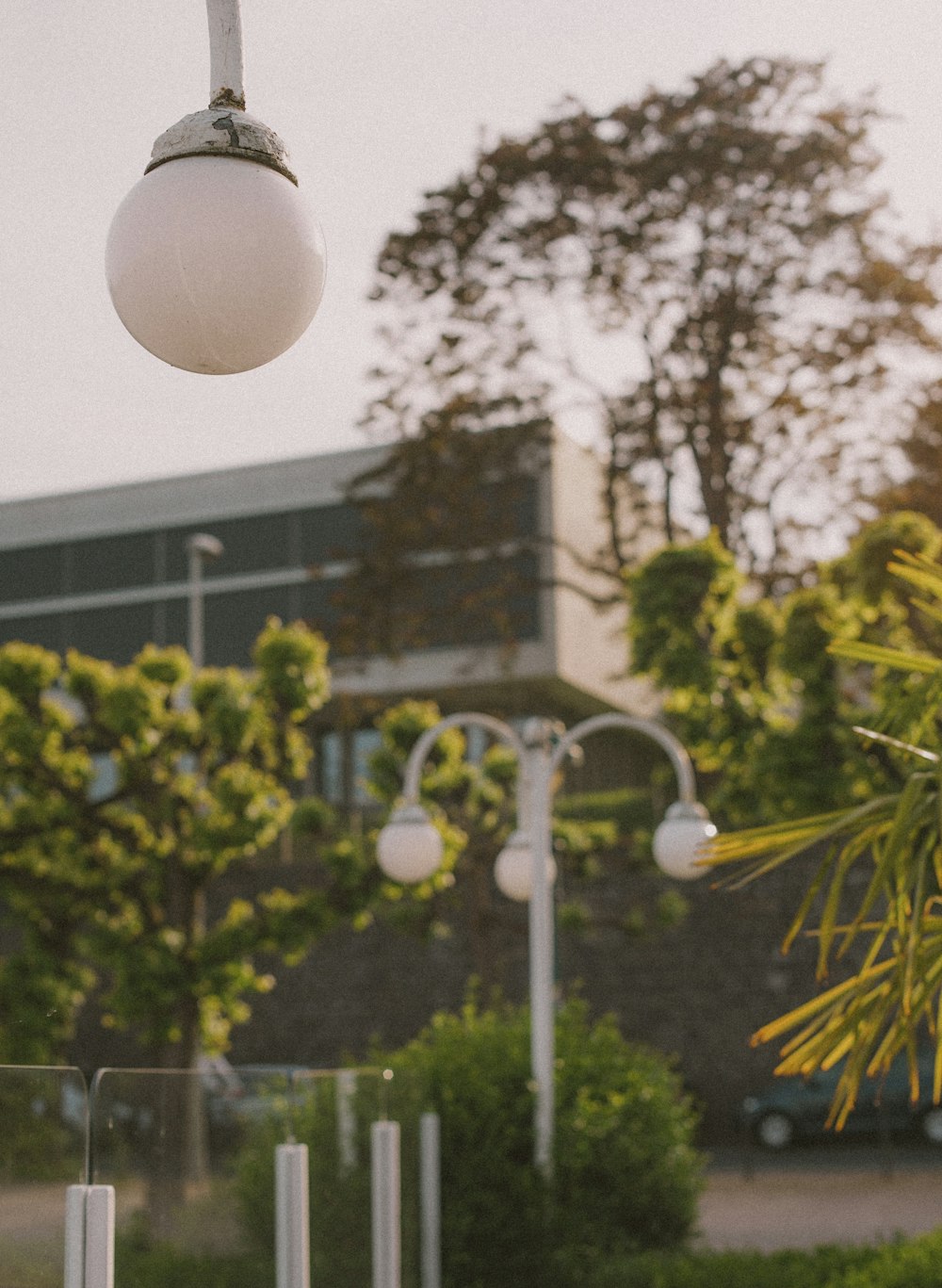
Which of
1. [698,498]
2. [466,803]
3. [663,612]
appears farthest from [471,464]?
[663,612]

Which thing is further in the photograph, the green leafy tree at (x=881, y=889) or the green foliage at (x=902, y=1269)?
the green foliage at (x=902, y=1269)

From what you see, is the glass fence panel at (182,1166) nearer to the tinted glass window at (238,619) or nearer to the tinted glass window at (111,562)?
the tinted glass window at (238,619)

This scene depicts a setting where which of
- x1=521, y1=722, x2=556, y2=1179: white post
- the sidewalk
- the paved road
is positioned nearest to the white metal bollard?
x1=521, y1=722, x2=556, y2=1179: white post

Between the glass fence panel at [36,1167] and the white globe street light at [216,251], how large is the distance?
3.23m

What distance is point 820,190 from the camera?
1936 cm

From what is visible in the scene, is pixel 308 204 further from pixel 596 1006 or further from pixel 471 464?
pixel 596 1006

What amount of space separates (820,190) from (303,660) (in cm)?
805

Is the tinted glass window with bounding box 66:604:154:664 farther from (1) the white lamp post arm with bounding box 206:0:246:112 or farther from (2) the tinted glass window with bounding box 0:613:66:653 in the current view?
(1) the white lamp post arm with bounding box 206:0:246:112

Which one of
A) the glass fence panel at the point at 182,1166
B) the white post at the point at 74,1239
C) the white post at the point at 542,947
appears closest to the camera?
the white post at the point at 74,1239

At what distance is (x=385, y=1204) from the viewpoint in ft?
29.3

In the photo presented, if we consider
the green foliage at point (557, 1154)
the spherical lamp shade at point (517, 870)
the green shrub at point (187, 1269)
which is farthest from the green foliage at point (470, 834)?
the green shrub at point (187, 1269)

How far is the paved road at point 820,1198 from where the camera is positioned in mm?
16203

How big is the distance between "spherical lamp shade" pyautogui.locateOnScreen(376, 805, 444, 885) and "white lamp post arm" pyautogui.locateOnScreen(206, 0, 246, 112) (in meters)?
7.83

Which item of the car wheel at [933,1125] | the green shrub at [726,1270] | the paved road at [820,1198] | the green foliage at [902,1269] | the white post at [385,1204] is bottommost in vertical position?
the paved road at [820,1198]
